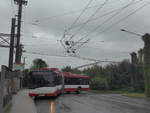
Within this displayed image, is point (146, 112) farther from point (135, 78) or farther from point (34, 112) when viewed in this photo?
point (135, 78)

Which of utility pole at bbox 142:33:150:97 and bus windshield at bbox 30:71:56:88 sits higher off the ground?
utility pole at bbox 142:33:150:97

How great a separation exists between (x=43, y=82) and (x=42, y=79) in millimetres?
309

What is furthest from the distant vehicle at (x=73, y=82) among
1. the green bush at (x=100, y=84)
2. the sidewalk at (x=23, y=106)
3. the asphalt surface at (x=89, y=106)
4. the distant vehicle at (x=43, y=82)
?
the green bush at (x=100, y=84)

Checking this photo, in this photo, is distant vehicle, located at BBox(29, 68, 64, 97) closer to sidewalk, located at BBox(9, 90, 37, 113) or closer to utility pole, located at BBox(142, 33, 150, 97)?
sidewalk, located at BBox(9, 90, 37, 113)

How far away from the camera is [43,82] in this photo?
24453 millimetres

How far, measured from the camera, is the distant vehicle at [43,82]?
24.3 metres

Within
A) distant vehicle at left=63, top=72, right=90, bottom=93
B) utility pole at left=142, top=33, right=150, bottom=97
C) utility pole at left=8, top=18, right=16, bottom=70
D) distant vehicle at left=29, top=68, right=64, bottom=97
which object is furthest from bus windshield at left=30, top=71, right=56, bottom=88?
utility pole at left=142, top=33, right=150, bottom=97

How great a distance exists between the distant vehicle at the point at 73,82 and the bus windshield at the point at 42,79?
11.9 meters

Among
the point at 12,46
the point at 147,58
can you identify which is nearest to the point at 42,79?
the point at 12,46

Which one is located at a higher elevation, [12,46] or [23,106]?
[12,46]

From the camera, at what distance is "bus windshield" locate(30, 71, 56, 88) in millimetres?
24406

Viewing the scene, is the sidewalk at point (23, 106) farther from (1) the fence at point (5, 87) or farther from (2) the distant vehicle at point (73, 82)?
(2) the distant vehicle at point (73, 82)

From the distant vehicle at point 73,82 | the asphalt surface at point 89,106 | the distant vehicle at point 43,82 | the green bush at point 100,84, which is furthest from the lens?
the green bush at point 100,84

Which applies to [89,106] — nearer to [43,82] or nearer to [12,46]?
[43,82]
